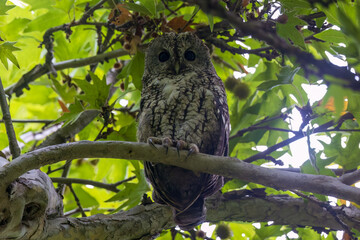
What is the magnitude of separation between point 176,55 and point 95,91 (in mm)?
612

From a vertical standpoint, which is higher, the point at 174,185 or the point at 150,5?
the point at 150,5

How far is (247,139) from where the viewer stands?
106 inches

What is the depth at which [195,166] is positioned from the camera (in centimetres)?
165

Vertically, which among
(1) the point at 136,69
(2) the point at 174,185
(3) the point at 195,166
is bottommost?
(2) the point at 174,185

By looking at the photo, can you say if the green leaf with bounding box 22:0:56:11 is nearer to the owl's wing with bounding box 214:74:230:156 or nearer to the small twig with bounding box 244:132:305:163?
the owl's wing with bounding box 214:74:230:156

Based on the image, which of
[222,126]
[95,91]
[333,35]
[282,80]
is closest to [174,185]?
[222,126]

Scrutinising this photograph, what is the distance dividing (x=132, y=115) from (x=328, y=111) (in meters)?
1.49

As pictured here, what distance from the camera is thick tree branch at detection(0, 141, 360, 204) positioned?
4.98ft

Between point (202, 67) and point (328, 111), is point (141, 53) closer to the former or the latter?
point (202, 67)

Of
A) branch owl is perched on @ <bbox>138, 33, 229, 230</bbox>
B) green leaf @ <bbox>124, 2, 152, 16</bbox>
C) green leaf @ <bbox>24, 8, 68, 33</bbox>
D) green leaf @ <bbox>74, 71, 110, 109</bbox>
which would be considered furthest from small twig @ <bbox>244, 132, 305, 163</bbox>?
green leaf @ <bbox>24, 8, 68, 33</bbox>

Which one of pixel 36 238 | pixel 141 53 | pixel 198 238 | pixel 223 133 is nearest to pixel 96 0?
pixel 141 53

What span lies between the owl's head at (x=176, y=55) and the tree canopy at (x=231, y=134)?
60mm

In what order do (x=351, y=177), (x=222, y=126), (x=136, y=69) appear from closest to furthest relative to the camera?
(x=351, y=177) → (x=222, y=126) → (x=136, y=69)

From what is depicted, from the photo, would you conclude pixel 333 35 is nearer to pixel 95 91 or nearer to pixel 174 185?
pixel 174 185
